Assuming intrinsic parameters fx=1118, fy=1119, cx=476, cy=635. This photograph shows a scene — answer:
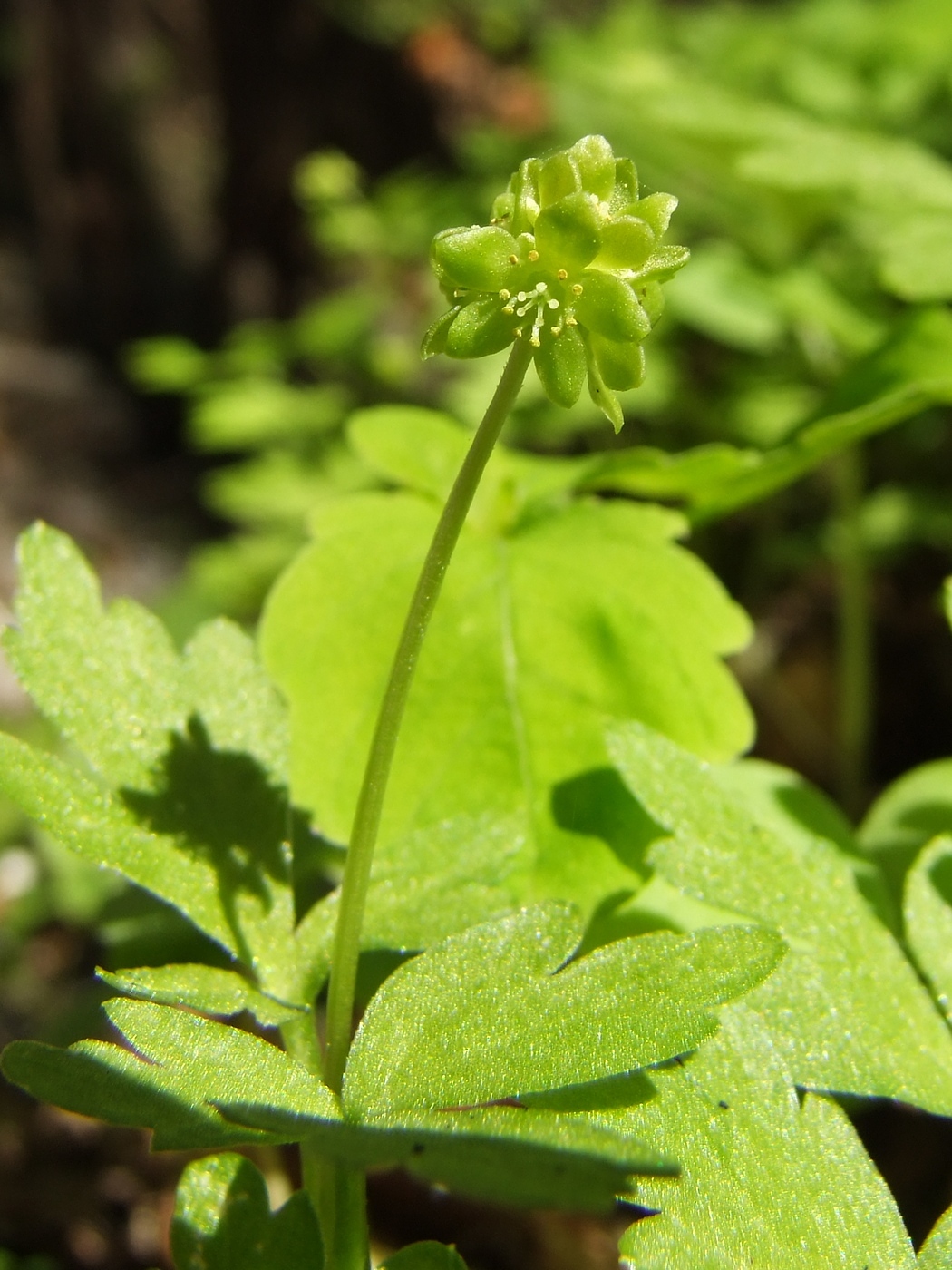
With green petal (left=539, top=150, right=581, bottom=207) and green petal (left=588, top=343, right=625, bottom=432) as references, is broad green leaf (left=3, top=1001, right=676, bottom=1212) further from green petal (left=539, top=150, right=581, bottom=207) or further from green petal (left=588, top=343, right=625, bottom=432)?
green petal (left=539, top=150, right=581, bottom=207)

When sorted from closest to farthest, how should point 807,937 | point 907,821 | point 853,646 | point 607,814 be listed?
point 807,937 < point 607,814 < point 907,821 < point 853,646

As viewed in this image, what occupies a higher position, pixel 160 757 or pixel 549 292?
pixel 549 292

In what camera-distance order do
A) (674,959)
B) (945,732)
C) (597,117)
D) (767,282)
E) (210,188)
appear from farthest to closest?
(210,188)
(597,117)
(945,732)
(767,282)
(674,959)

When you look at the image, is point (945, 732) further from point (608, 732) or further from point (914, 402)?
point (608, 732)

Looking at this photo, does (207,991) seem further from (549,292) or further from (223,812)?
(549,292)

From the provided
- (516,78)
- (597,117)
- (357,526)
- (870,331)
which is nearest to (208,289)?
(516,78)

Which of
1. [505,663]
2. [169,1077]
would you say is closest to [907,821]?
[505,663]

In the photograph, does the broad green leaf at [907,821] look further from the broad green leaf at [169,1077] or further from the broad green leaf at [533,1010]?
the broad green leaf at [169,1077]

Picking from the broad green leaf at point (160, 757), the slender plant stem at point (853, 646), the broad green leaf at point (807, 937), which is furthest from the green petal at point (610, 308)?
the slender plant stem at point (853, 646)
